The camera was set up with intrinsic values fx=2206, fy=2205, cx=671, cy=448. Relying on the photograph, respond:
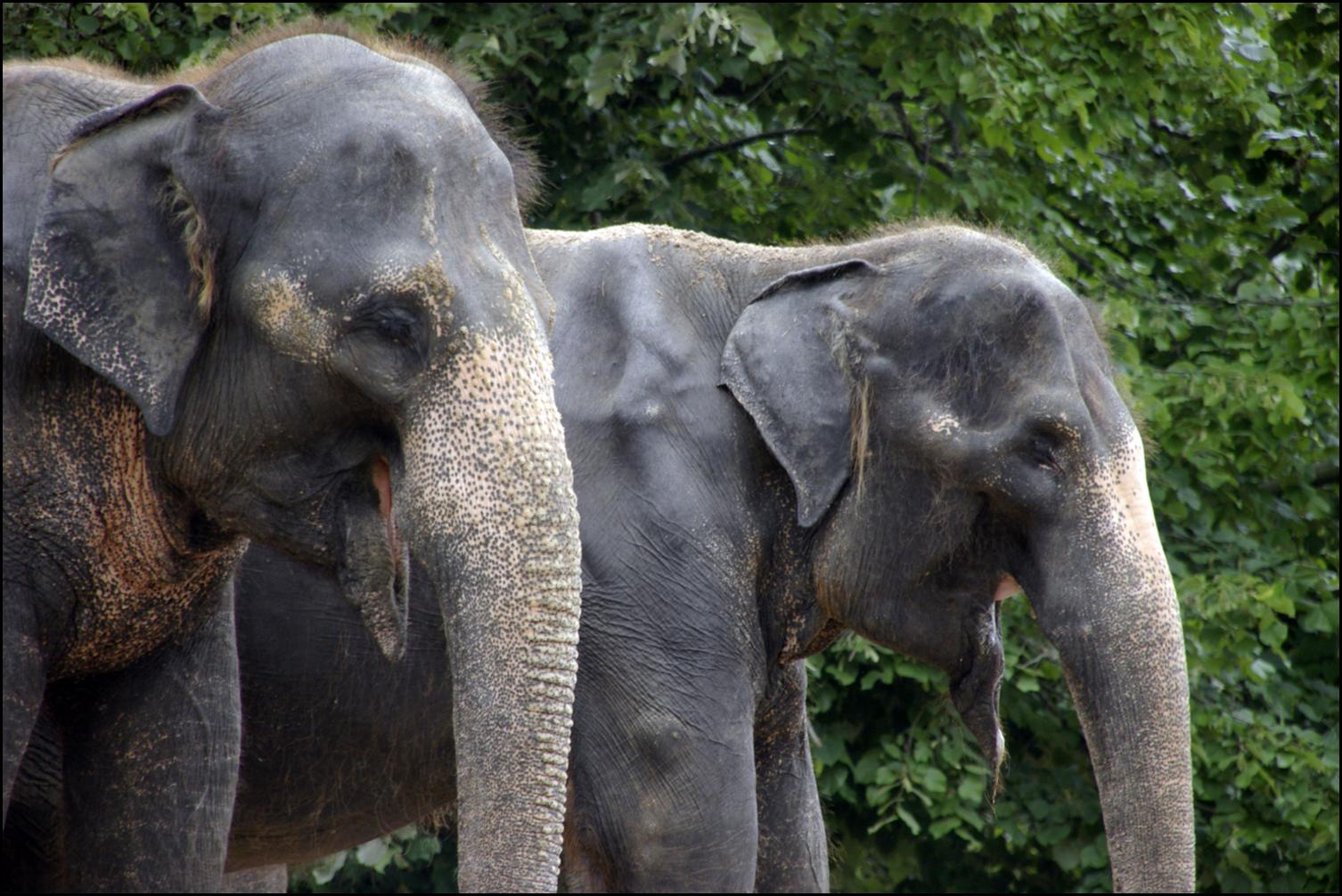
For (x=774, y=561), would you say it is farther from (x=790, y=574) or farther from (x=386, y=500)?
(x=386, y=500)

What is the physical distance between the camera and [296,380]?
3.00 m

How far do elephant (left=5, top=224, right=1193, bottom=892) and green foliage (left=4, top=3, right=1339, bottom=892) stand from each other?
3.02 metres

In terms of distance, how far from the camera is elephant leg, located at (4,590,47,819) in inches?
119

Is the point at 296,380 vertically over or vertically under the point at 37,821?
over

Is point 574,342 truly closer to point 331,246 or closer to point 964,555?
point 964,555

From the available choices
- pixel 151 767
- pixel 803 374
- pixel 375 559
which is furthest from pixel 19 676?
pixel 803 374

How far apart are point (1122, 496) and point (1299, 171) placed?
6093 mm

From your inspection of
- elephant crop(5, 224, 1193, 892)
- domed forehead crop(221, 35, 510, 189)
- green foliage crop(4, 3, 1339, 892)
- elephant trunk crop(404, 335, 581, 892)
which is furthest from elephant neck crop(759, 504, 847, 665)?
green foliage crop(4, 3, 1339, 892)

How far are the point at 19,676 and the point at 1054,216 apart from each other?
6.42 m

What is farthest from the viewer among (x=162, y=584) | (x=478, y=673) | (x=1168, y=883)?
(x=1168, y=883)

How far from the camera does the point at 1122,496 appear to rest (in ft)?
13.7

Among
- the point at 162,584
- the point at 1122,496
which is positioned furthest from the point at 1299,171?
the point at 162,584

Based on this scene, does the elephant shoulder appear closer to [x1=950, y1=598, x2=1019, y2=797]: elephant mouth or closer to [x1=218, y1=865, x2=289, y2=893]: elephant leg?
[x1=950, y1=598, x2=1019, y2=797]: elephant mouth

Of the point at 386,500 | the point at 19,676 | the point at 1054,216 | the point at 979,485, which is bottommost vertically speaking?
the point at 1054,216
